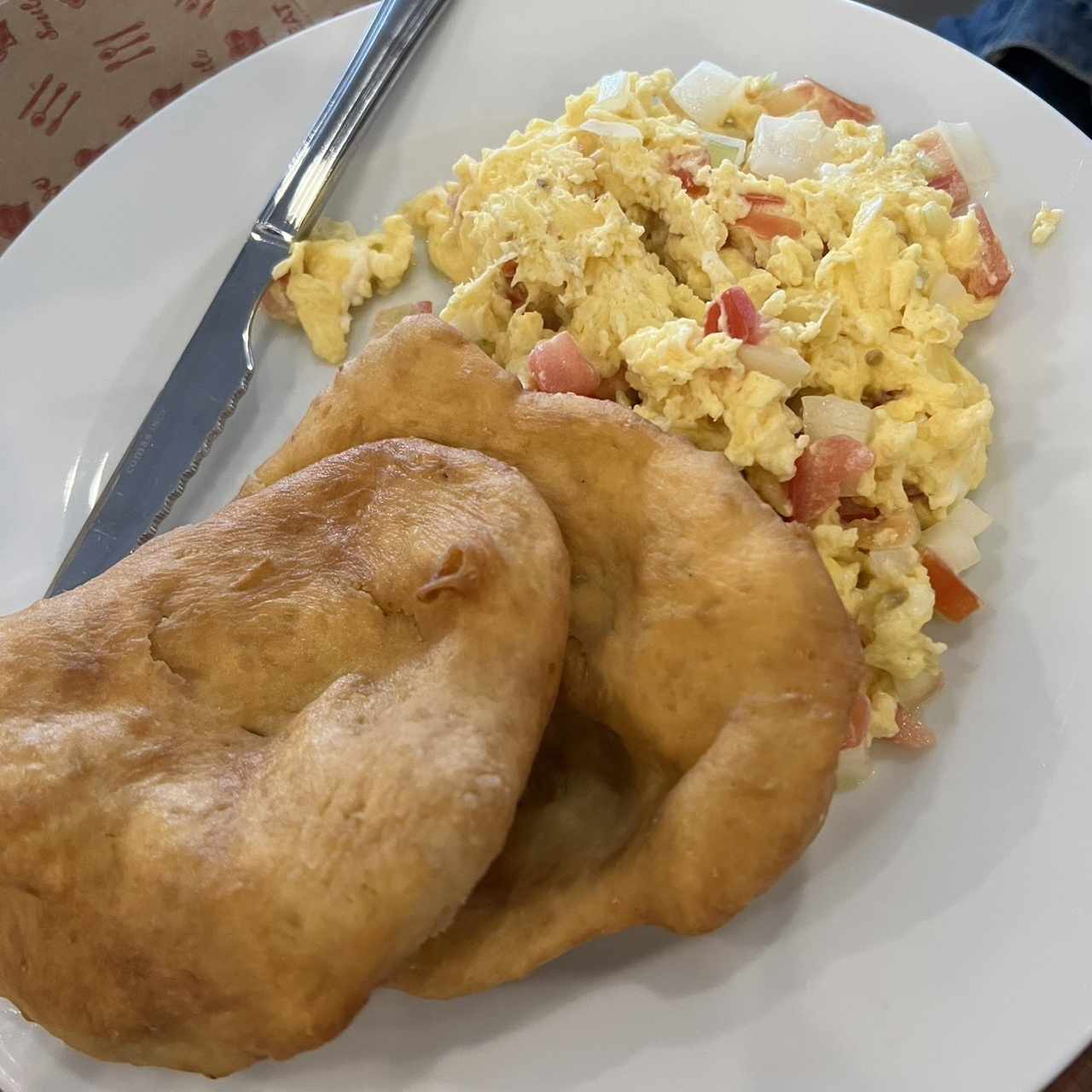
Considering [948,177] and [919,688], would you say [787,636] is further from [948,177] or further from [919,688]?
[948,177]

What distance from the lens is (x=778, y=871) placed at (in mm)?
1493

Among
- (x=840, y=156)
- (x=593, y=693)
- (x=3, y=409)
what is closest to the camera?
(x=593, y=693)

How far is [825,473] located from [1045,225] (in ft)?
2.71

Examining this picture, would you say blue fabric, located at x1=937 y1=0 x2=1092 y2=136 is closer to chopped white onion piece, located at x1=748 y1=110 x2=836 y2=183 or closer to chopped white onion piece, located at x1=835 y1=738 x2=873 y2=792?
chopped white onion piece, located at x1=748 y1=110 x2=836 y2=183

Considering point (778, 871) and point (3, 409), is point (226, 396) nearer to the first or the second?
point (3, 409)

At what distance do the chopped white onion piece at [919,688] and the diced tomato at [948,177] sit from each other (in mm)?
1118

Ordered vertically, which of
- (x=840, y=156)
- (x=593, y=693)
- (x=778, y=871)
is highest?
(x=840, y=156)

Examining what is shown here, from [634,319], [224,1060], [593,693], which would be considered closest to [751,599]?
[593,693]

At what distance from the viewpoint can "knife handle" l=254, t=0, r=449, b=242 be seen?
2545mm

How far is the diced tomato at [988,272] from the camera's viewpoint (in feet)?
7.02

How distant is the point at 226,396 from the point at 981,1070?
2043mm

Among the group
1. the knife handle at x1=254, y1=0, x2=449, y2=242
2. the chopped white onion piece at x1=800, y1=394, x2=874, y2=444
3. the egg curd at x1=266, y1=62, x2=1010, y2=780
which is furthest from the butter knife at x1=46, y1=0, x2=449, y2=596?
the chopped white onion piece at x1=800, y1=394, x2=874, y2=444

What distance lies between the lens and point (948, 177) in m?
2.29

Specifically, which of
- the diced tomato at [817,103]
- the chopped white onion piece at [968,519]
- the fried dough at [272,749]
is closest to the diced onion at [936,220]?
the diced tomato at [817,103]
